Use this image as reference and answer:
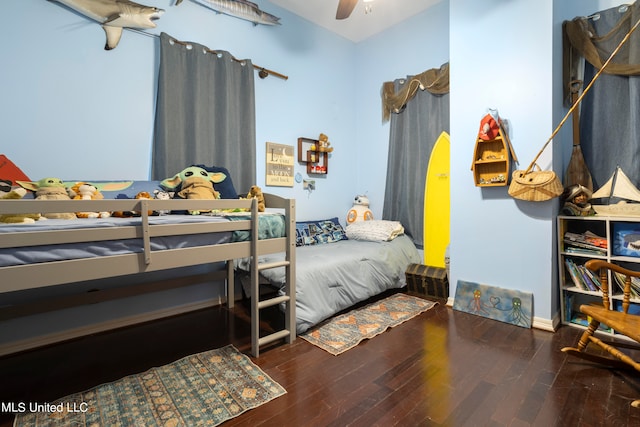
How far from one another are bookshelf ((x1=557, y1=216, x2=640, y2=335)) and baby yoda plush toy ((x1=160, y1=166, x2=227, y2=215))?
8.52ft

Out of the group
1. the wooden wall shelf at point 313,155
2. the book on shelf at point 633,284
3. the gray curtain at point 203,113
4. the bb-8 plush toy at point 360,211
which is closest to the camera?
the book on shelf at point 633,284

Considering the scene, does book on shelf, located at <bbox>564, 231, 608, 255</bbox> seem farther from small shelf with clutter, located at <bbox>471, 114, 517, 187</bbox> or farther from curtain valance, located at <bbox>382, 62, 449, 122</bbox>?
curtain valance, located at <bbox>382, 62, 449, 122</bbox>

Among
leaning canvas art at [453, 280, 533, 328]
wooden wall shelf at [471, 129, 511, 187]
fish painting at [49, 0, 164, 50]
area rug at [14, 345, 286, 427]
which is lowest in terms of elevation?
area rug at [14, 345, 286, 427]

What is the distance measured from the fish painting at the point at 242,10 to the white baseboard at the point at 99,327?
2573 mm

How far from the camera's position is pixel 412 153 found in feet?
11.6

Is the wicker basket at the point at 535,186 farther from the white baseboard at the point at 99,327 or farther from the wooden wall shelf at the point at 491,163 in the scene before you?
the white baseboard at the point at 99,327

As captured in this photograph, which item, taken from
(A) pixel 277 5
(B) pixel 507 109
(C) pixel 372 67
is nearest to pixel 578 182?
(B) pixel 507 109

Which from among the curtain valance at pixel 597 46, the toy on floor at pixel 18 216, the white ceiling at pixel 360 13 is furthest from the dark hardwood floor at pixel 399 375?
the white ceiling at pixel 360 13

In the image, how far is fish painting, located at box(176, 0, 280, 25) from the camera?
109 inches

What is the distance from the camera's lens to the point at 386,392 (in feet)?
5.22

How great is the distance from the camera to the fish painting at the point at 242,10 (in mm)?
2778

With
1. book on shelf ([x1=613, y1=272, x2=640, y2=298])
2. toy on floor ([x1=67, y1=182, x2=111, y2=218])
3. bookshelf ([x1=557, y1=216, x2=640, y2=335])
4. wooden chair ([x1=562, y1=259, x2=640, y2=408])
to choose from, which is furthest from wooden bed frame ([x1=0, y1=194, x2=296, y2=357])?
book on shelf ([x1=613, y1=272, x2=640, y2=298])

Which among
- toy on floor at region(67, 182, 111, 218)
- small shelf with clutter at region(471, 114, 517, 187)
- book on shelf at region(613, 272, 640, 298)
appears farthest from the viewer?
small shelf with clutter at region(471, 114, 517, 187)

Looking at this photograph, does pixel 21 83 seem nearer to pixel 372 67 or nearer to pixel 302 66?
pixel 302 66
